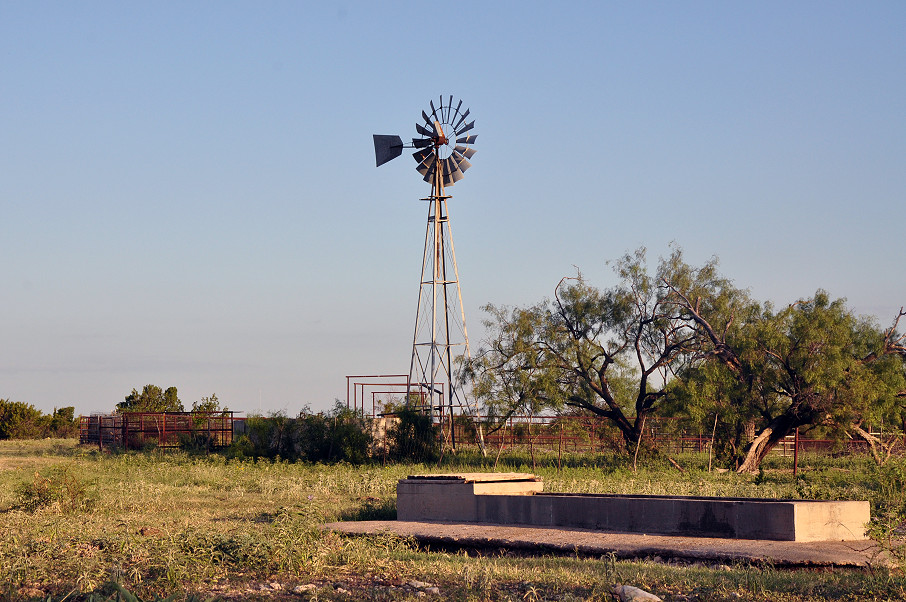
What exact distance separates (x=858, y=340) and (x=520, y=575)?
23.2 meters

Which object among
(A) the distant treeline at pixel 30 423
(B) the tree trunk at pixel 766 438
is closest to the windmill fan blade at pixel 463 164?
(B) the tree trunk at pixel 766 438

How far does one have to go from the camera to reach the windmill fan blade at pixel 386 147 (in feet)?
114

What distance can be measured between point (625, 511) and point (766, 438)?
16.9 metres

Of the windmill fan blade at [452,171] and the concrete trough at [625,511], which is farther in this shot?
the windmill fan blade at [452,171]

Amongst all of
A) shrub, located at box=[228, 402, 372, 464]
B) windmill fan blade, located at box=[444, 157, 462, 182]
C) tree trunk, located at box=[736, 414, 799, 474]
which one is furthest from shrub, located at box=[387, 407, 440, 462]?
tree trunk, located at box=[736, 414, 799, 474]

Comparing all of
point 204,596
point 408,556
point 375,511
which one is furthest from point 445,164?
point 204,596

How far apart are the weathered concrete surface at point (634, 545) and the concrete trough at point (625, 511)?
0.30m

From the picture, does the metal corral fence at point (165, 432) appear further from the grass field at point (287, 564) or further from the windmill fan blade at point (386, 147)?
the grass field at point (287, 564)

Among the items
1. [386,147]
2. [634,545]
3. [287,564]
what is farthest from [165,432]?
[287,564]

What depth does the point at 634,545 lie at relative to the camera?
12000 mm

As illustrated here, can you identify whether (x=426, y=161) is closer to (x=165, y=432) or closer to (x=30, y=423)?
(x=165, y=432)

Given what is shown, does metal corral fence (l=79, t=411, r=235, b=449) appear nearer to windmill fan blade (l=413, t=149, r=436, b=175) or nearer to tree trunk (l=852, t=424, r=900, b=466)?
windmill fan blade (l=413, t=149, r=436, b=175)

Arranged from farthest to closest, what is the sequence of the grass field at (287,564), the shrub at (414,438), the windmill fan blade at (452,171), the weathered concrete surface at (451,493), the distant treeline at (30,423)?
the distant treeline at (30,423), the windmill fan blade at (452,171), the shrub at (414,438), the weathered concrete surface at (451,493), the grass field at (287,564)

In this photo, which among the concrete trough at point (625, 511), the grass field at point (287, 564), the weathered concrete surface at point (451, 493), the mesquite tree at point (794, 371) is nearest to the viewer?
the grass field at point (287, 564)
